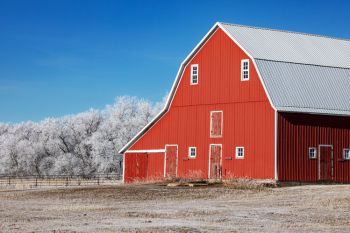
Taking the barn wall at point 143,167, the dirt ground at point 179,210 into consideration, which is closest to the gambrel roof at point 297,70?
the dirt ground at point 179,210

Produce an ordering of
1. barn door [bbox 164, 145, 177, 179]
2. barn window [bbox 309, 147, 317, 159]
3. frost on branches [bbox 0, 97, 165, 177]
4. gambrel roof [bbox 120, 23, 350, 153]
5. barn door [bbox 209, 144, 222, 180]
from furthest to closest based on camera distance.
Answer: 1. frost on branches [bbox 0, 97, 165, 177]
2. barn door [bbox 164, 145, 177, 179]
3. barn door [bbox 209, 144, 222, 180]
4. barn window [bbox 309, 147, 317, 159]
5. gambrel roof [bbox 120, 23, 350, 153]

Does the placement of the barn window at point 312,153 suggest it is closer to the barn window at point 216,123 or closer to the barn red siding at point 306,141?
the barn red siding at point 306,141

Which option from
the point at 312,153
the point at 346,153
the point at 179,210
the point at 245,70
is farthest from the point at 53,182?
the point at 179,210

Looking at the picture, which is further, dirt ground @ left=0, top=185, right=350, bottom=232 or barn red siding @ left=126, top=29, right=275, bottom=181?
barn red siding @ left=126, top=29, right=275, bottom=181

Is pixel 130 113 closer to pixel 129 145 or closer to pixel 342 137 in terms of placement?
pixel 129 145

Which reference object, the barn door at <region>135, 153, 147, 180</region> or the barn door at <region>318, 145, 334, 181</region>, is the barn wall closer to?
the barn door at <region>135, 153, 147, 180</region>

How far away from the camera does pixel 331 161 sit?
4059 cm

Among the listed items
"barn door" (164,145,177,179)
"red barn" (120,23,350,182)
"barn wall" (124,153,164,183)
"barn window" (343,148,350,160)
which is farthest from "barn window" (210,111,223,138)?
"barn window" (343,148,350,160)

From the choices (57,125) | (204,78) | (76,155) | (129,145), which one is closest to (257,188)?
(204,78)

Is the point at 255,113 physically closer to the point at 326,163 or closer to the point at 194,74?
the point at 326,163

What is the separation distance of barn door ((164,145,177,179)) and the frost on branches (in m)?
37.6

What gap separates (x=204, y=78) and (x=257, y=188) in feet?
32.6

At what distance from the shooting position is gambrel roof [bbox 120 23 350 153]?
131 feet

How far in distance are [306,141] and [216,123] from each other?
18.3ft
